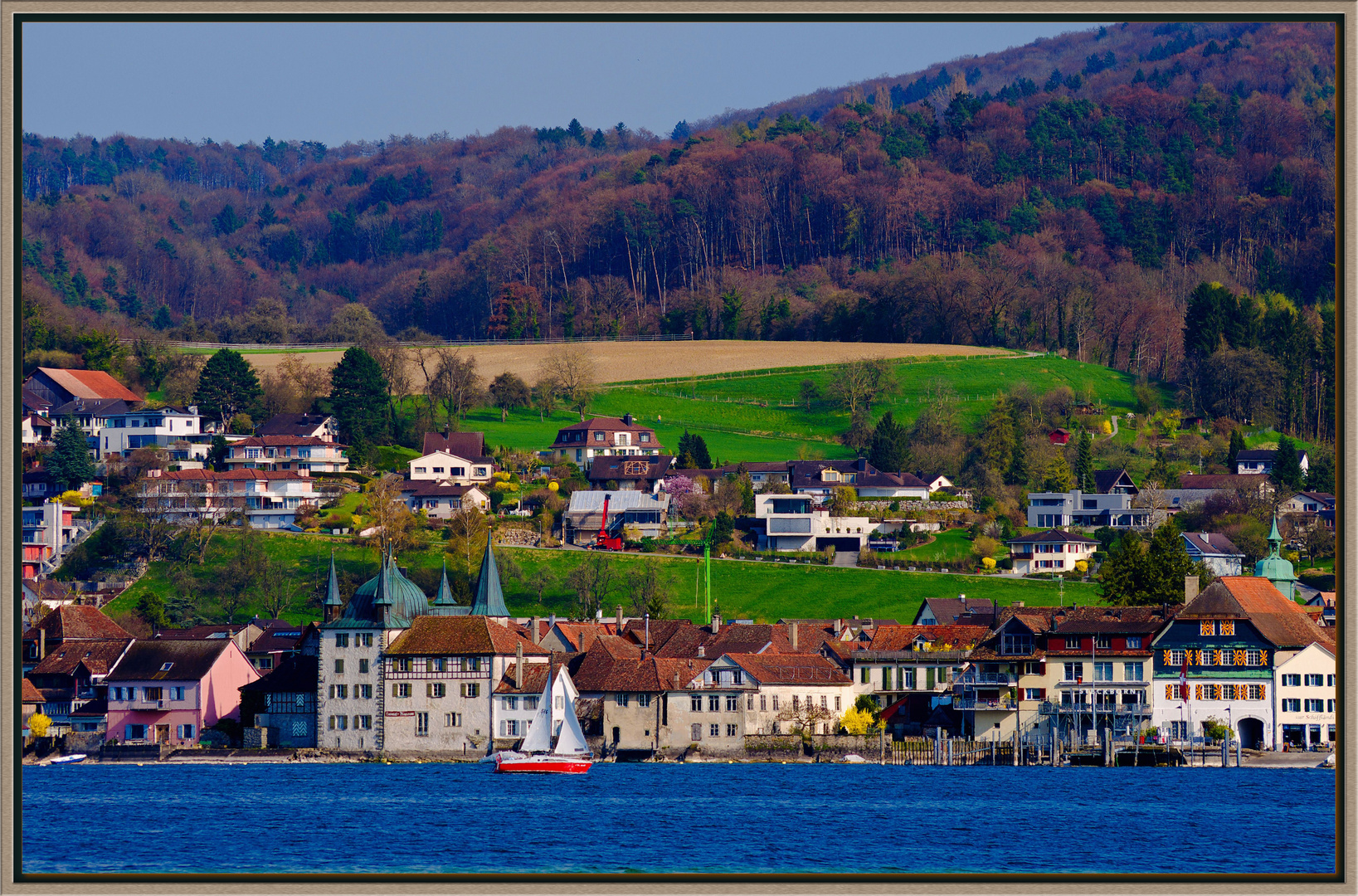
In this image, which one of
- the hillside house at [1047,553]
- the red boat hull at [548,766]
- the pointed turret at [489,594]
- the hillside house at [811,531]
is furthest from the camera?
the hillside house at [811,531]

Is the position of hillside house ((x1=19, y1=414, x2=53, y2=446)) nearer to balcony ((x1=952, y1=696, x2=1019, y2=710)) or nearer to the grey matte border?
balcony ((x1=952, y1=696, x2=1019, y2=710))

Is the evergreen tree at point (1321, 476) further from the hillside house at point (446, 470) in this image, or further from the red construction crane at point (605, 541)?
the hillside house at point (446, 470)

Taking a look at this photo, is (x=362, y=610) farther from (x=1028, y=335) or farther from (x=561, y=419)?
(x=1028, y=335)

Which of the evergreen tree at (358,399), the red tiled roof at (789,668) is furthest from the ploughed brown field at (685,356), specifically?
the red tiled roof at (789,668)

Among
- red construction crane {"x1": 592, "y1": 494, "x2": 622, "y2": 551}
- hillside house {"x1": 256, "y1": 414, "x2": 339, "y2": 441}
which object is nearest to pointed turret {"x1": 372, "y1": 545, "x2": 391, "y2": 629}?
red construction crane {"x1": 592, "y1": 494, "x2": 622, "y2": 551}

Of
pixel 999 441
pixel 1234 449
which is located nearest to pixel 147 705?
pixel 999 441
